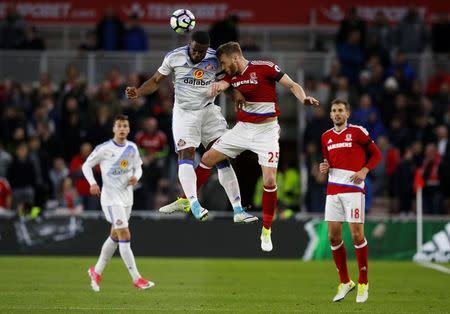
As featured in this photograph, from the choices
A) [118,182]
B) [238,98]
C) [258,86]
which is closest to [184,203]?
[238,98]

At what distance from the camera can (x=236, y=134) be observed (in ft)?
51.9

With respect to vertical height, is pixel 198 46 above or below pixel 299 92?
above

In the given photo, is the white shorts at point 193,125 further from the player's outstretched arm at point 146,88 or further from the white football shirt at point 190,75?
the player's outstretched arm at point 146,88

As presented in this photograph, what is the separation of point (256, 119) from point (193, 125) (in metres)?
0.87

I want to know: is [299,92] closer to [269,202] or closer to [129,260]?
[269,202]

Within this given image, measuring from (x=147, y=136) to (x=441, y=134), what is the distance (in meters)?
6.66

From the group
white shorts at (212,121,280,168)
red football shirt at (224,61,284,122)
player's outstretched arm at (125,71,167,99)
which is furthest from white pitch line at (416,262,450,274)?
player's outstretched arm at (125,71,167,99)

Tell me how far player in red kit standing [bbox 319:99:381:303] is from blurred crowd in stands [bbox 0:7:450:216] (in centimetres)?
852

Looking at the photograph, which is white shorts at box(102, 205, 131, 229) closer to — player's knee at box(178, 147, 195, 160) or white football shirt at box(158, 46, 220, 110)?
player's knee at box(178, 147, 195, 160)

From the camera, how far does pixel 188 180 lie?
52.0 ft

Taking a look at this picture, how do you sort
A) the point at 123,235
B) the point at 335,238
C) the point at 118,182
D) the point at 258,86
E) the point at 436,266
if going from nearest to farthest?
the point at 258,86 < the point at 335,238 < the point at 123,235 < the point at 118,182 < the point at 436,266

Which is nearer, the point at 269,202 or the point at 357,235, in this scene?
the point at 269,202

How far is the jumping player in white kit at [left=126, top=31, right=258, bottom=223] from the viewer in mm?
15578

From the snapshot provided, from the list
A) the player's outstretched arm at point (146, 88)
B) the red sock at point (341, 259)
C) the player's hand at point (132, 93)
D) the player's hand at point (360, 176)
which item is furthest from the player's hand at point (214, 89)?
the red sock at point (341, 259)
